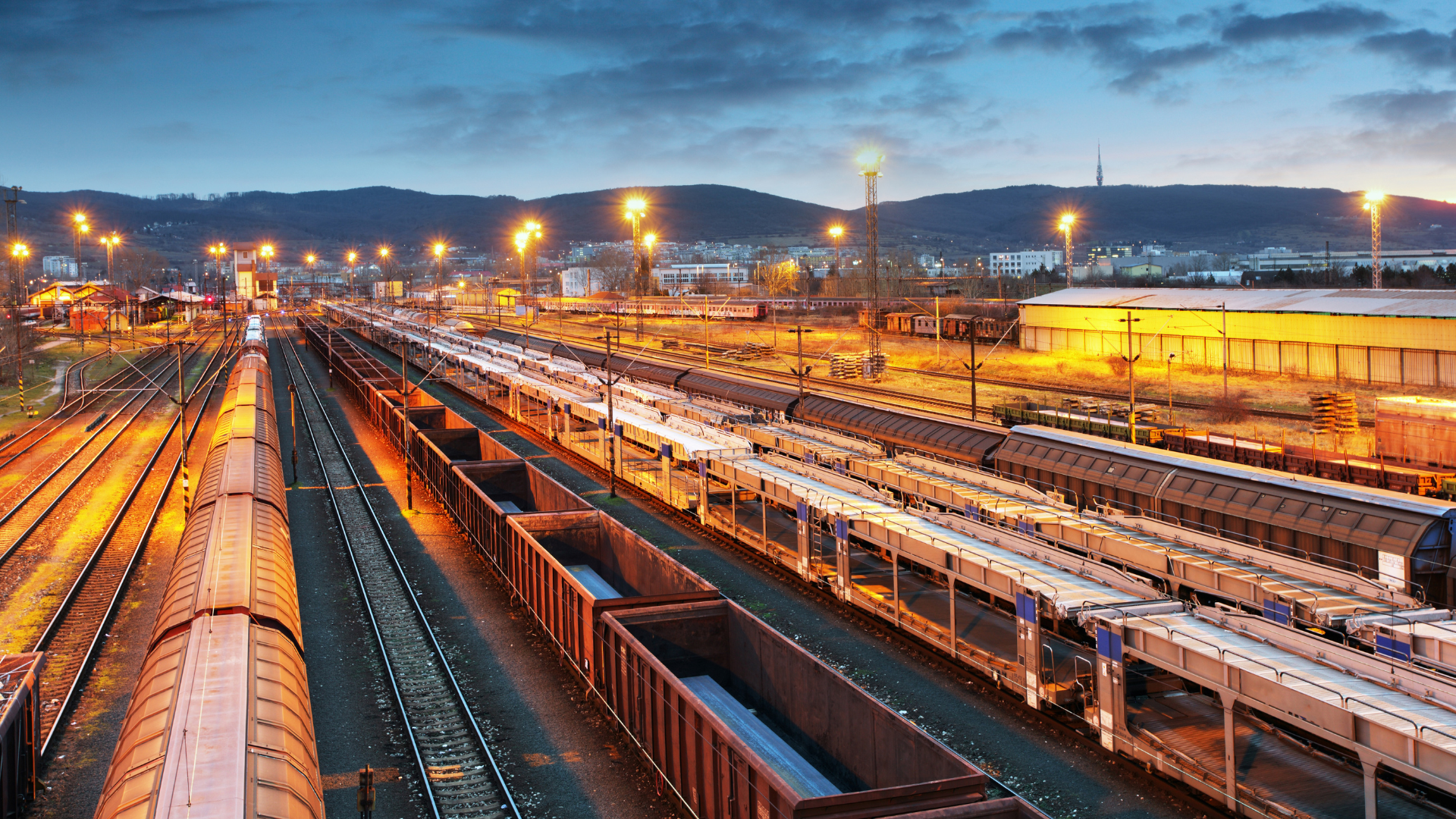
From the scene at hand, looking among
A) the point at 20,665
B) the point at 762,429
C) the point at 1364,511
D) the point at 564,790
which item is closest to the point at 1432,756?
the point at 564,790

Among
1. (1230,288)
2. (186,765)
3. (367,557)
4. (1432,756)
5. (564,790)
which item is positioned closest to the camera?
(186,765)

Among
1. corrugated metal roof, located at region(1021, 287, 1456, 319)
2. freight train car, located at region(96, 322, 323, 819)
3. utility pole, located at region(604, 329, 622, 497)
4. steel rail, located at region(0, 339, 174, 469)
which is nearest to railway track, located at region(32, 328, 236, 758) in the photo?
freight train car, located at region(96, 322, 323, 819)

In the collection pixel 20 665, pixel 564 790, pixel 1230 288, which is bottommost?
pixel 564 790

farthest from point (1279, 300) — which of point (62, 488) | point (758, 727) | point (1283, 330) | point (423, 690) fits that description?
point (62, 488)

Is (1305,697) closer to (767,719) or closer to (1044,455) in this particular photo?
(767,719)

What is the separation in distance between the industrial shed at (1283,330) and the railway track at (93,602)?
54.6 m

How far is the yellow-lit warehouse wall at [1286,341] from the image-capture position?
5912cm

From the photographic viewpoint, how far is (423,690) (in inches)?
892

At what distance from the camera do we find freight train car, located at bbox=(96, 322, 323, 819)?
36.1ft

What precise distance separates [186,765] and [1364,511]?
80.7ft

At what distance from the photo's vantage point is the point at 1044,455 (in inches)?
1406

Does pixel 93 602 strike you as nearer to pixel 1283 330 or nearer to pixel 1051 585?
pixel 1051 585

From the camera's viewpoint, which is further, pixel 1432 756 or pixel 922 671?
pixel 922 671

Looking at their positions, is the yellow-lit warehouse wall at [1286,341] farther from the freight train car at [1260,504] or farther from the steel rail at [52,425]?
the steel rail at [52,425]
